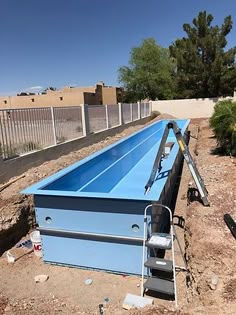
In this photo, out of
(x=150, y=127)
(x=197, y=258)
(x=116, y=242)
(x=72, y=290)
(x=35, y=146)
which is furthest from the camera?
(x=150, y=127)

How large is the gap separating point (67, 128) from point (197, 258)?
25.0 ft

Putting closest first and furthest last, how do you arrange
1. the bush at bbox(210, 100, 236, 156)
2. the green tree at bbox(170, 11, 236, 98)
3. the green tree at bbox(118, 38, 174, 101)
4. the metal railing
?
the metal railing
the bush at bbox(210, 100, 236, 156)
the green tree at bbox(170, 11, 236, 98)
the green tree at bbox(118, 38, 174, 101)

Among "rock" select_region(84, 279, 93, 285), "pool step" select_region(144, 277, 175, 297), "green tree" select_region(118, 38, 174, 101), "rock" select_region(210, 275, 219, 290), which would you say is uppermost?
"green tree" select_region(118, 38, 174, 101)

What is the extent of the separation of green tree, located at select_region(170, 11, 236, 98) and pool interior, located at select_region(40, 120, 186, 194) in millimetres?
17531

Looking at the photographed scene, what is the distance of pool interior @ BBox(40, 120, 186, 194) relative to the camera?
5852 mm

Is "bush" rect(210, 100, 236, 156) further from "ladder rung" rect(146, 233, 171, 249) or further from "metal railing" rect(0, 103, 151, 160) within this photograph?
"metal railing" rect(0, 103, 151, 160)

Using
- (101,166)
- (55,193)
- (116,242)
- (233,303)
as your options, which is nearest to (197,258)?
(233,303)

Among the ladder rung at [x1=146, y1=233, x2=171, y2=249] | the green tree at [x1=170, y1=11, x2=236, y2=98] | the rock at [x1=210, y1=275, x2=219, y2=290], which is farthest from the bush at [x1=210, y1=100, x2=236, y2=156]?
the green tree at [x1=170, y1=11, x2=236, y2=98]

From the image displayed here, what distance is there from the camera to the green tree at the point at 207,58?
83.4ft

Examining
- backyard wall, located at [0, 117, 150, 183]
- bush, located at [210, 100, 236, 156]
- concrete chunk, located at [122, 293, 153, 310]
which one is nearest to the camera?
concrete chunk, located at [122, 293, 153, 310]

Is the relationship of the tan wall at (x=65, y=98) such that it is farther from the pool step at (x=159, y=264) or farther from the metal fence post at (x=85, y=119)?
the pool step at (x=159, y=264)

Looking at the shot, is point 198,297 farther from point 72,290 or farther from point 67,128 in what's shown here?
point 67,128

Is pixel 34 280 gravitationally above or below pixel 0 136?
below

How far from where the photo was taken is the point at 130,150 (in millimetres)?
10461
